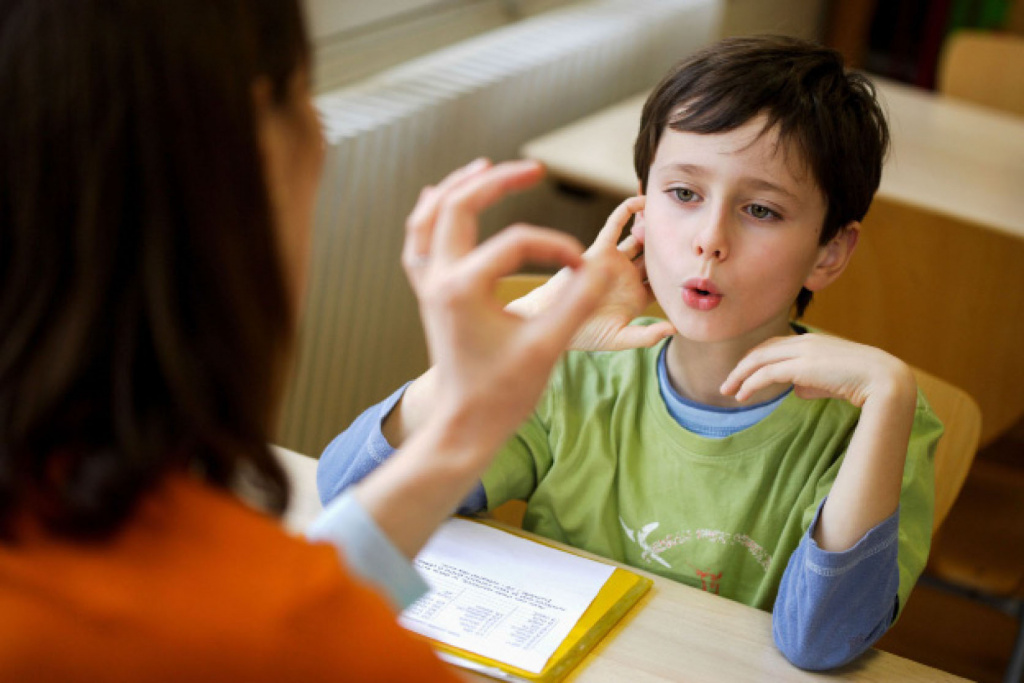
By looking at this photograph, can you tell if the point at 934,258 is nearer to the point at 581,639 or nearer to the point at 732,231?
the point at 732,231

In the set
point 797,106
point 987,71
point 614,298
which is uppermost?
point 797,106

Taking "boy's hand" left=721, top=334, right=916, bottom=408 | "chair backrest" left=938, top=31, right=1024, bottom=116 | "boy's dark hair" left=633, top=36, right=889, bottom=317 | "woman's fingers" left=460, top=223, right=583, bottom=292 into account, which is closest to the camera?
"woman's fingers" left=460, top=223, right=583, bottom=292

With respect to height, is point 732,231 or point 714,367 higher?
point 732,231

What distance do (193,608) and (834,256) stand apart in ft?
3.07

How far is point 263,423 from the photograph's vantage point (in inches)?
27.1

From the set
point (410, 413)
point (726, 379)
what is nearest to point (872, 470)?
point (726, 379)

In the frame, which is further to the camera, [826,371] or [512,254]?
[826,371]

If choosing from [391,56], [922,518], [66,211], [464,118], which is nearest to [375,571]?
[66,211]

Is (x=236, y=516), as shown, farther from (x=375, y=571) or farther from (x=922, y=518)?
(x=922, y=518)

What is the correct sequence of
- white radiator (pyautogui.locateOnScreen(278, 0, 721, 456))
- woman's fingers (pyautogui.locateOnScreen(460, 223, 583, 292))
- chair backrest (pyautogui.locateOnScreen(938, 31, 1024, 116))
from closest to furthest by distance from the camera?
woman's fingers (pyautogui.locateOnScreen(460, 223, 583, 292)) < white radiator (pyautogui.locateOnScreen(278, 0, 721, 456)) < chair backrest (pyautogui.locateOnScreen(938, 31, 1024, 116))

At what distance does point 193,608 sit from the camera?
0.60 m

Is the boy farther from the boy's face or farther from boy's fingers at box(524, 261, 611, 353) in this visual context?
boy's fingers at box(524, 261, 611, 353)

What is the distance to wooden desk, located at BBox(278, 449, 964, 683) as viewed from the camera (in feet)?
3.51

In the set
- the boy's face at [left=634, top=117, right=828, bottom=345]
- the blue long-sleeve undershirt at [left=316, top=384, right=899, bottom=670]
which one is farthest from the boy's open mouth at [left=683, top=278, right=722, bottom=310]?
the blue long-sleeve undershirt at [left=316, top=384, right=899, bottom=670]
